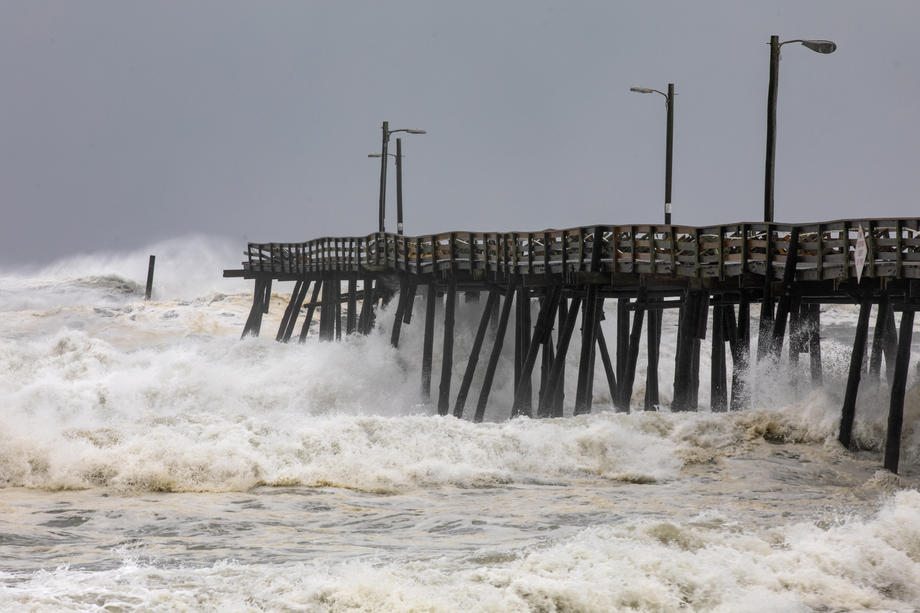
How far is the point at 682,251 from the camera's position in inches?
762

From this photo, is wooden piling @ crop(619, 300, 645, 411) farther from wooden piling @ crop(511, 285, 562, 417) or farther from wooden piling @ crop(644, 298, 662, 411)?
wooden piling @ crop(511, 285, 562, 417)

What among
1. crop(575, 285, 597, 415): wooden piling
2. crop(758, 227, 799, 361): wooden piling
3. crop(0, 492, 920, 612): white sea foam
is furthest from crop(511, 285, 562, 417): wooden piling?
crop(0, 492, 920, 612): white sea foam

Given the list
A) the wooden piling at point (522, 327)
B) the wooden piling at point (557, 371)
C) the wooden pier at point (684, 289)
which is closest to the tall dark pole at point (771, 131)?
the wooden pier at point (684, 289)

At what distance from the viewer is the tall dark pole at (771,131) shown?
19203 mm

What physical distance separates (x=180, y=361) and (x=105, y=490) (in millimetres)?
18069

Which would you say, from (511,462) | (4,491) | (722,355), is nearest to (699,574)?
(511,462)

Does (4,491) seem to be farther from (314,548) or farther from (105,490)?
(314,548)

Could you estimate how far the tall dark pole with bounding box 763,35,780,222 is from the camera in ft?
63.0

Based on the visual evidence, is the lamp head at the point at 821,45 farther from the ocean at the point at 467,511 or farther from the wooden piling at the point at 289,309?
the wooden piling at the point at 289,309

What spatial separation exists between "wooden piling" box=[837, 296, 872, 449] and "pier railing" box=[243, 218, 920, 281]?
0.66m

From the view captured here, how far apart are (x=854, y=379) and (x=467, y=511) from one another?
21.6ft

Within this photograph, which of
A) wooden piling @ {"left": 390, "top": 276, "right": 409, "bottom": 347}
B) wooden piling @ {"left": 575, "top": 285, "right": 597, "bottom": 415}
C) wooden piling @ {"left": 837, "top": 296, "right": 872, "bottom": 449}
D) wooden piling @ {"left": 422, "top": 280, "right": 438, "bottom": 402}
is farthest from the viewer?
wooden piling @ {"left": 390, "top": 276, "right": 409, "bottom": 347}

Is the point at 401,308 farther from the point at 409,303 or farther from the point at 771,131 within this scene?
the point at 771,131

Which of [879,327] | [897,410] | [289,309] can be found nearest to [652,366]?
[879,327]
